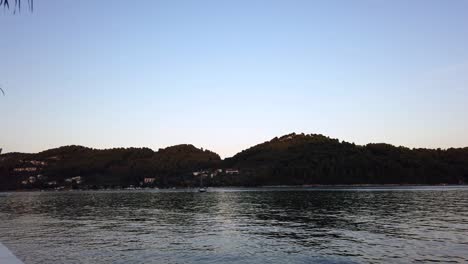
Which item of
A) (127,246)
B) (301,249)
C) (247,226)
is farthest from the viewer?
(247,226)

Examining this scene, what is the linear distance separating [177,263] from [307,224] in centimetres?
3177

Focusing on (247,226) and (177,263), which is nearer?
(177,263)

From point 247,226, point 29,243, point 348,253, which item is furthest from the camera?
point 247,226

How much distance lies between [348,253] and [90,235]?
1234 inches

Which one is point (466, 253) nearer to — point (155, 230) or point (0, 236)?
point (155, 230)

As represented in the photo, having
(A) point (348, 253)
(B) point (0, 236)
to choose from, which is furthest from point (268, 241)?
(B) point (0, 236)

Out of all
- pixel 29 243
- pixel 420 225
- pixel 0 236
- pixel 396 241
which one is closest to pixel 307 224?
pixel 420 225

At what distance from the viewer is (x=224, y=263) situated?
33.2 m

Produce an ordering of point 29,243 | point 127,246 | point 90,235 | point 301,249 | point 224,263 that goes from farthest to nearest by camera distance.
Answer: point 90,235, point 29,243, point 127,246, point 301,249, point 224,263

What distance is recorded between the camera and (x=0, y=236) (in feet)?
172

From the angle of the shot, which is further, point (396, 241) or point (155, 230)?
point (155, 230)

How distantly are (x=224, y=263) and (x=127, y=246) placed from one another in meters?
13.1

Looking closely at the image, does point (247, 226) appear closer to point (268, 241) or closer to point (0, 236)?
point (268, 241)

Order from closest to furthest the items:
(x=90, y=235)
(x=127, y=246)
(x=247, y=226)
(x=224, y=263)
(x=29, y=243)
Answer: (x=224, y=263), (x=127, y=246), (x=29, y=243), (x=90, y=235), (x=247, y=226)
